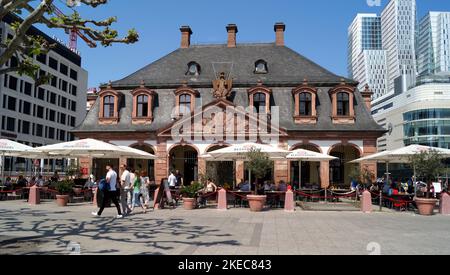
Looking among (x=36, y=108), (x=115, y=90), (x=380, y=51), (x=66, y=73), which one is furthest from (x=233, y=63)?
(x=380, y=51)

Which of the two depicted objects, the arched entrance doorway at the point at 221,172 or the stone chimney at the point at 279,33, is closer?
the arched entrance doorway at the point at 221,172

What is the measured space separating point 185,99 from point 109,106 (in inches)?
230

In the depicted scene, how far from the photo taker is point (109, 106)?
31453 mm

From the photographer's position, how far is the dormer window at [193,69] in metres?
32.7

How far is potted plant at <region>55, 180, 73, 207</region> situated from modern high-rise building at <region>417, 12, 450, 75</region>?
168 meters

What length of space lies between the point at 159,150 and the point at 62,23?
803 inches

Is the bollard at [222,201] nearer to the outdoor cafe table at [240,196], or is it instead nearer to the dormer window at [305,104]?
the outdoor cafe table at [240,196]

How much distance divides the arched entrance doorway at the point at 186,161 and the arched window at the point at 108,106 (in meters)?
5.53

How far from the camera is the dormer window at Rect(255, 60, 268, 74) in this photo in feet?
106

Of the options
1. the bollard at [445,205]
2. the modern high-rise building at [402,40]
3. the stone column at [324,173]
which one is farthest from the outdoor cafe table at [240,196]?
the modern high-rise building at [402,40]

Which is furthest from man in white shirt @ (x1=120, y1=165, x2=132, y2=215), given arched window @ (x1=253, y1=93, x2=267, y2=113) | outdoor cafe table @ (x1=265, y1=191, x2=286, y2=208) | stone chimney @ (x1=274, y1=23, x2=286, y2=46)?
stone chimney @ (x1=274, y1=23, x2=286, y2=46)

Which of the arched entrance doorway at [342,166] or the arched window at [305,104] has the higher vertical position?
the arched window at [305,104]

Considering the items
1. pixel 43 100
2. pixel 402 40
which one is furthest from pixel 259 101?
pixel 402 40

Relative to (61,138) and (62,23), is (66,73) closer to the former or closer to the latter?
(61,138)
